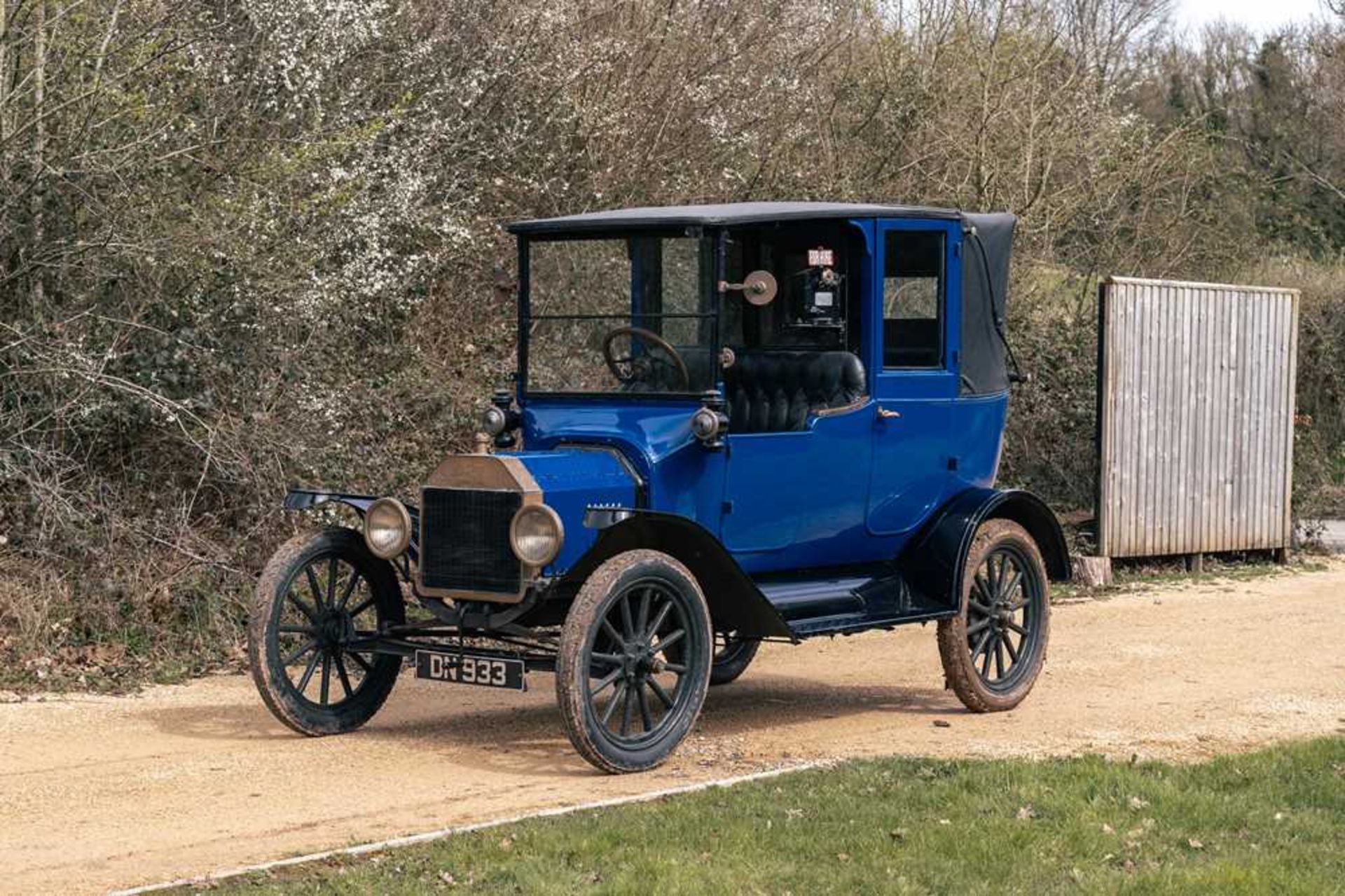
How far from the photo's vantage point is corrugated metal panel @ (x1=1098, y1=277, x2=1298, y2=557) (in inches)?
629

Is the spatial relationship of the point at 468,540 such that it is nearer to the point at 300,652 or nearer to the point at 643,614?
the point at 643,614

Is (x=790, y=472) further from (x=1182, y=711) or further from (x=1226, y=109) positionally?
(x=1226, y=109)

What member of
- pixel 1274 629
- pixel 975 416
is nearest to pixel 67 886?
pixel 975 416

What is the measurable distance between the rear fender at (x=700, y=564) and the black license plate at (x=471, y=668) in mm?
440

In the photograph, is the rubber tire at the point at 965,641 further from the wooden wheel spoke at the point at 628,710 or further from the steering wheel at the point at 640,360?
the wooden wheel spoke at the point at 628,710

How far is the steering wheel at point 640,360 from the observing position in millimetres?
9383

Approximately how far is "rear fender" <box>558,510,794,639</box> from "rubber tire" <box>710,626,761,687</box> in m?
1.86

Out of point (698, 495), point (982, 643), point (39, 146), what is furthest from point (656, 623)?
point (39, 146)

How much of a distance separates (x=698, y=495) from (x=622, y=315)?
1.03 m

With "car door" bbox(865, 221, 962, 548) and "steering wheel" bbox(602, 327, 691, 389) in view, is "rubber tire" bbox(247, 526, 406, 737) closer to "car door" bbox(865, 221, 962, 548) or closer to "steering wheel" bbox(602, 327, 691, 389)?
"steering wheel" bbox(602, 327, 691, 389)

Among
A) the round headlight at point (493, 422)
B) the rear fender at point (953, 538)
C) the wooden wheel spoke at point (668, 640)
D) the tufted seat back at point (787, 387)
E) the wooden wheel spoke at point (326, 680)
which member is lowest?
the wooden wheel spoke at point (326, 680)

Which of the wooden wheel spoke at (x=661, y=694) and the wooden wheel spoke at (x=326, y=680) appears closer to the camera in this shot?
the wooden wheel spoke at (x=661, y=694)

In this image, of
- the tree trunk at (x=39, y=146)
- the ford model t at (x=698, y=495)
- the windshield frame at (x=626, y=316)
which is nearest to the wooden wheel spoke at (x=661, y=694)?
the ford model t at (x=698, y=495)

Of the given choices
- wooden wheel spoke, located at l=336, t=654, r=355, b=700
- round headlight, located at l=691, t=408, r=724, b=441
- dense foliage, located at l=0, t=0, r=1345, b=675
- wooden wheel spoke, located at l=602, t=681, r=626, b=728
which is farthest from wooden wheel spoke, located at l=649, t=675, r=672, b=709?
dense foliage, located at l=0, t=0, r=1345, b=675
